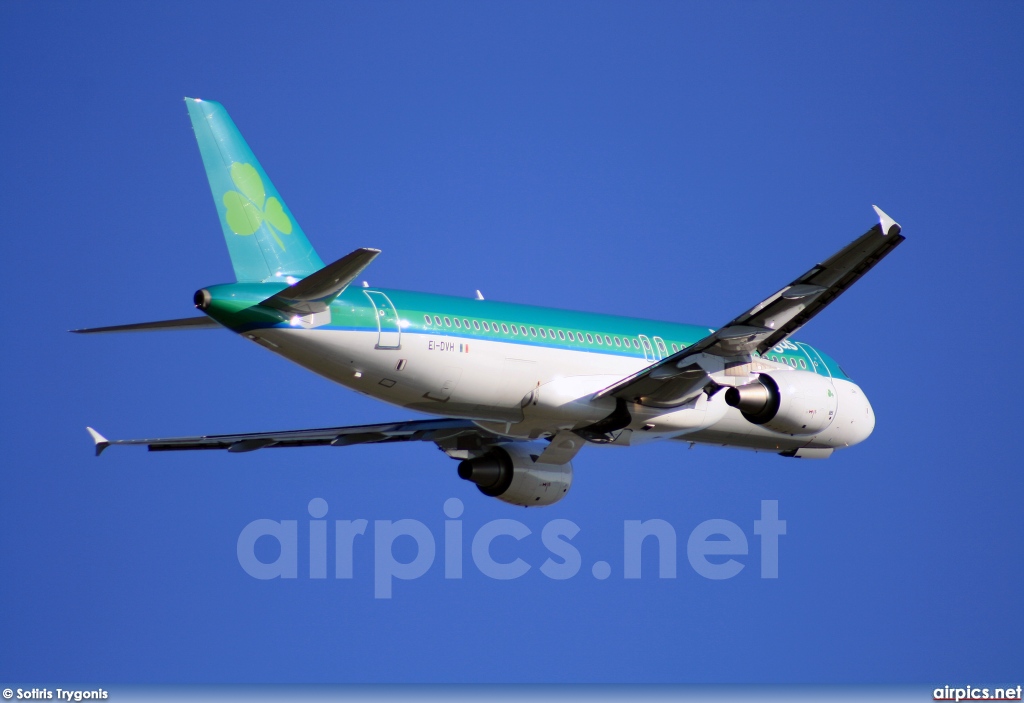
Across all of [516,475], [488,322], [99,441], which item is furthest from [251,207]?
[516,475]

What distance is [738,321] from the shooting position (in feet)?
91.2

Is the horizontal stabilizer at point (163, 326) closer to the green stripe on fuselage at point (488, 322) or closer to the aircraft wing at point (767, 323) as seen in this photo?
the green stripe on fuselage at point (488, 322)

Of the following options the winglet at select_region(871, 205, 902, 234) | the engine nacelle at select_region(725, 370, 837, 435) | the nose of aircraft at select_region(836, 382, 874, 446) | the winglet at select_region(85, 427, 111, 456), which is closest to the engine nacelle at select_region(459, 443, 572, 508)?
the engine nacelle at select_region(725, 370, 837, 435)

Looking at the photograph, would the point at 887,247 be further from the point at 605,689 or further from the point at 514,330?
the point at 605,689

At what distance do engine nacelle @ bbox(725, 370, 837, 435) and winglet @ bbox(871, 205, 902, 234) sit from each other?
588cm

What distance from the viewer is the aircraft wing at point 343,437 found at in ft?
109

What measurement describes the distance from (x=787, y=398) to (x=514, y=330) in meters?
6.34

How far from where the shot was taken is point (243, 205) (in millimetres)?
27156

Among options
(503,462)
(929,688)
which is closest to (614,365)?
(503,462)

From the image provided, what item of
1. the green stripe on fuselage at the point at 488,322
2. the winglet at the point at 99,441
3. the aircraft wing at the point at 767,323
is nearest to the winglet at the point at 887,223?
the aircraft wing at the point at 767,323

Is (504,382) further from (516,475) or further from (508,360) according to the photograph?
(516,475)

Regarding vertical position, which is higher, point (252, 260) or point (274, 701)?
point (252, 260)

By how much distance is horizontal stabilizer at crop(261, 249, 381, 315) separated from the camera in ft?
80.5

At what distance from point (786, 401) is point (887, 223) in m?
6.33
